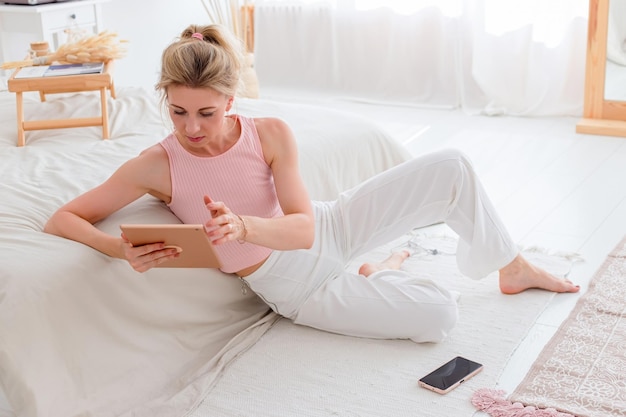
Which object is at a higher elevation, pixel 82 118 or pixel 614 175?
pixel 82 118

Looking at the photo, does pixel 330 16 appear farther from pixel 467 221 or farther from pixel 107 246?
pixel 107 246

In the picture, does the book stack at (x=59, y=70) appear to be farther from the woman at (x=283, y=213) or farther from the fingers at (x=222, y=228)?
the fingers at (x=222, y=228)

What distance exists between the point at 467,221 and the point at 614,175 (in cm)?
138

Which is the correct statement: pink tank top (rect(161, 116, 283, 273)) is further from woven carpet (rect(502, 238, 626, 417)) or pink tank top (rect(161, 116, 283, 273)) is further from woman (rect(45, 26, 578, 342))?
woven carpet (rect(502, 238, 626, 417))

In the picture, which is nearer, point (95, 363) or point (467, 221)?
point (95, 363)

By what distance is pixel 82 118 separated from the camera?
2.66 metres

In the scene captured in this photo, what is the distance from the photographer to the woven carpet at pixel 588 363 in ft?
6.47

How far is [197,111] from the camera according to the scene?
6.27 feet

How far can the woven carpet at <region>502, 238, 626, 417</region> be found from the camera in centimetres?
197

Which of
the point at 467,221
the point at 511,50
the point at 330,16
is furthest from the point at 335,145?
the point at 330,16

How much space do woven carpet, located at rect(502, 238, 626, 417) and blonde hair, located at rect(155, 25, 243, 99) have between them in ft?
3.14

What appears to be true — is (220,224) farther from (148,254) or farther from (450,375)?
(450,375)

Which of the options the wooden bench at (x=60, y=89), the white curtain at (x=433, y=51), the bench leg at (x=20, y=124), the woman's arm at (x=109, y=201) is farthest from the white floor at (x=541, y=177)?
the bench leg at (x=20, y=124)

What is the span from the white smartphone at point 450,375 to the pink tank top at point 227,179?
54 centimetres
